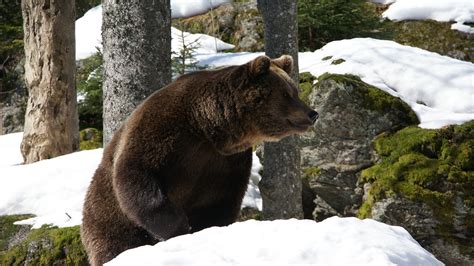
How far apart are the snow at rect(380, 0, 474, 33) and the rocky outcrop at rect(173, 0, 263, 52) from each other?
263cm

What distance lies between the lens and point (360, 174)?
6445mm

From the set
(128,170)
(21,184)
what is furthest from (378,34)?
(128,170)

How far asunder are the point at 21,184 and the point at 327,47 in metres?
4.06

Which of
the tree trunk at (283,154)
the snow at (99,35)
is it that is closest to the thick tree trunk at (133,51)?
the tree trunk at (283,154)

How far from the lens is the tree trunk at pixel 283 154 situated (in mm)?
6281

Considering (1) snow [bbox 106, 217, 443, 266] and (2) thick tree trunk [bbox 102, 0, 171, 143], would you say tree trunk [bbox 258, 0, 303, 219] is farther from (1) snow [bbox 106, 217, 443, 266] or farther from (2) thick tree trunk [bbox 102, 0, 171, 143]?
(1) snow [bbox 106, 217, 443, 266]

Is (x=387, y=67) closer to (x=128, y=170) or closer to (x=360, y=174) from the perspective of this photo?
(x=360, y=174)

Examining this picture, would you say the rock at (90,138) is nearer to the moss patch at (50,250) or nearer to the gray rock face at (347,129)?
the moss patch at (50,250)

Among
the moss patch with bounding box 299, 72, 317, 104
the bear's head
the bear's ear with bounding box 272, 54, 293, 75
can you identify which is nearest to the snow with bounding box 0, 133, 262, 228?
the moss patch with bounding box 299, 72, 317, 104

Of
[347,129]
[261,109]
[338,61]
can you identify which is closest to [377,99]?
[347,129]

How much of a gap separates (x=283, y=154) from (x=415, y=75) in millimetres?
1910

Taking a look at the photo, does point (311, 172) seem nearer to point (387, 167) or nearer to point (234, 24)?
point (387, 167)

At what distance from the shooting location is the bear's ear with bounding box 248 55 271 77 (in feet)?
14.6

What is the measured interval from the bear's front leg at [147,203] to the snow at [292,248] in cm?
119
